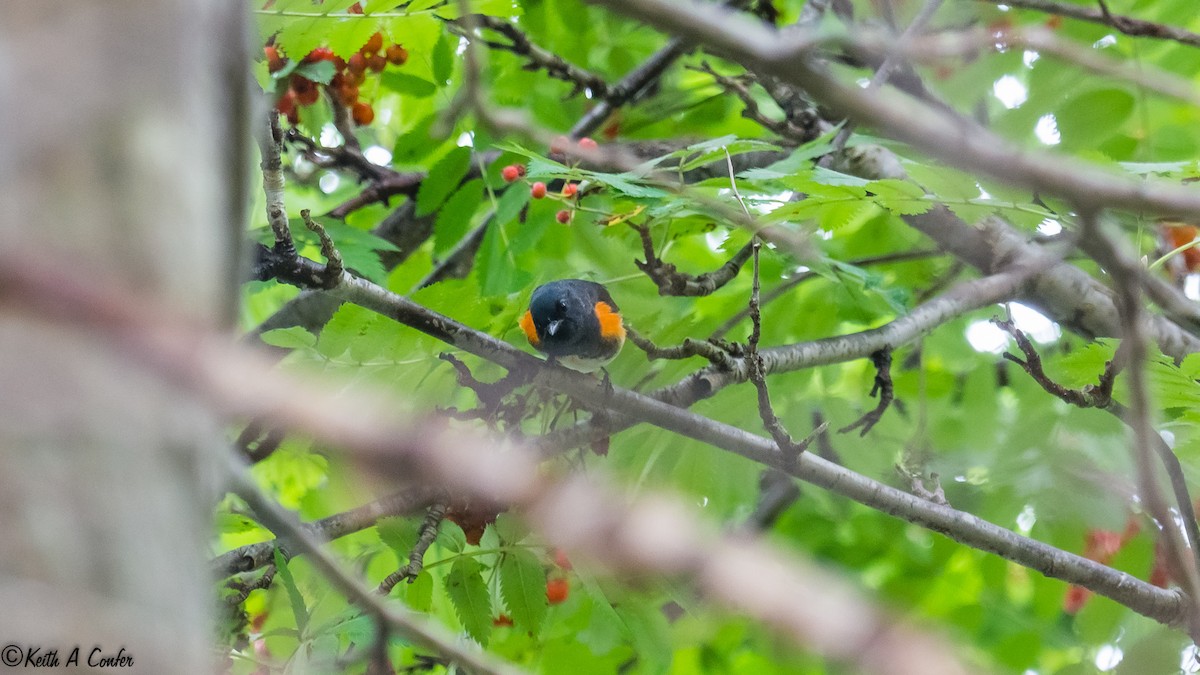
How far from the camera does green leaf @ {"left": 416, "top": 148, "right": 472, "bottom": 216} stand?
12.1 ft

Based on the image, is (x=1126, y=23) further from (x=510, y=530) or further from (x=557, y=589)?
(x=557, y=589)

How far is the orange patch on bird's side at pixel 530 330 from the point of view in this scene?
3857mm

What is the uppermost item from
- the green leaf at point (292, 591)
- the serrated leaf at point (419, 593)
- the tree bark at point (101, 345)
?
the tree bark at point (101, 345)

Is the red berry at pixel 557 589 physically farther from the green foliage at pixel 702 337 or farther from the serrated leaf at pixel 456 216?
the serrated leaf at pixel 456 216

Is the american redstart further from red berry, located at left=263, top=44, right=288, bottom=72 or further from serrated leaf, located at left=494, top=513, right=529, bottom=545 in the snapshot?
red berry, located at left=263, top=44, right=288, bottom=72

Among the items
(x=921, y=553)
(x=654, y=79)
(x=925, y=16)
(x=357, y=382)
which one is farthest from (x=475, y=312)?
(x=921, y=553)

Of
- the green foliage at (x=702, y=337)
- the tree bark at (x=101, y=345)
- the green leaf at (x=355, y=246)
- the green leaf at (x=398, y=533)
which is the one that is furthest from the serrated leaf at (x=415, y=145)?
the tree bark at (x=101, y=345)

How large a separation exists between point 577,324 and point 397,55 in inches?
57.5

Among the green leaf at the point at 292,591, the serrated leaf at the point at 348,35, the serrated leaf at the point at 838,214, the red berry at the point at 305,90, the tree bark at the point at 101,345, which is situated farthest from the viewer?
the red berry at the point at 305,90

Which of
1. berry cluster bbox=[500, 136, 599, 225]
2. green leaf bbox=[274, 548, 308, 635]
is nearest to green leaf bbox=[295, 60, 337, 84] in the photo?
berry cluster bbox=[500, 136, 599, 225]

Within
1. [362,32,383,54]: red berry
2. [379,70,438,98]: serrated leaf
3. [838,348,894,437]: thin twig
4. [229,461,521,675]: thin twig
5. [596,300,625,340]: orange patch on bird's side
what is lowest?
[838,348,894,437]: thin twig

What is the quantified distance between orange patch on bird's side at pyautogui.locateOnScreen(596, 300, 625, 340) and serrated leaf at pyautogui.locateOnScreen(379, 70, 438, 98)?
1148 mm

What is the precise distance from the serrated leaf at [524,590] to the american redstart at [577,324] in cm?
82

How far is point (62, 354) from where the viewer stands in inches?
30.9
